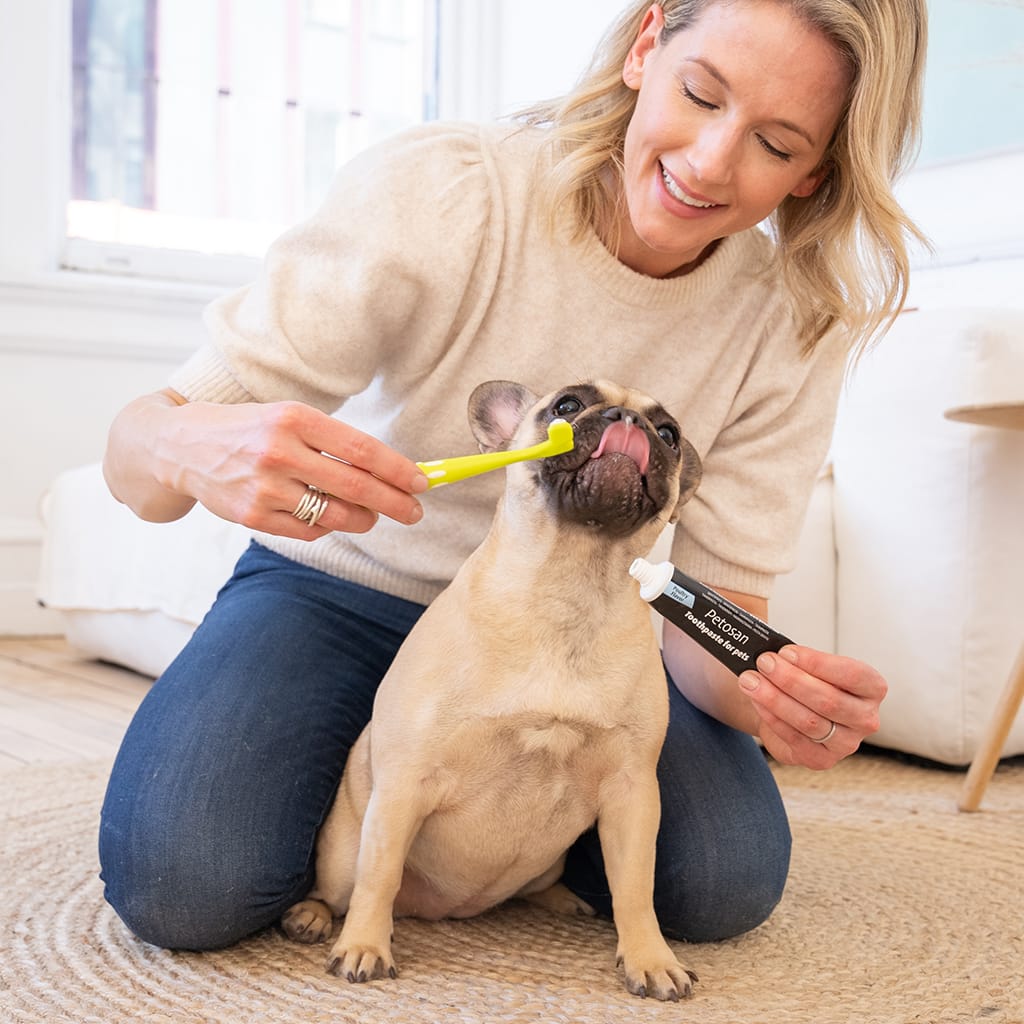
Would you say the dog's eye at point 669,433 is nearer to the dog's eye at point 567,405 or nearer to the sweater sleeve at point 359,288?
the dog's eye at point 567,405

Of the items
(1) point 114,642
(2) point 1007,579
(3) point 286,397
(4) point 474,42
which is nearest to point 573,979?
(3) point 286,397

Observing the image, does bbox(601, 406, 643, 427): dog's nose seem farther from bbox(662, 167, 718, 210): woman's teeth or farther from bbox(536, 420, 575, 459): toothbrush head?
bbox(662, 167, 718, 210): woman's teeth

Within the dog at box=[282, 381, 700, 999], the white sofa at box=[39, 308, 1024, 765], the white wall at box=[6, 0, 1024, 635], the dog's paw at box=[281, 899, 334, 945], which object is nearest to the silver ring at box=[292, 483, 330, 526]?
the dog at box=[282, 381, 700, 999]

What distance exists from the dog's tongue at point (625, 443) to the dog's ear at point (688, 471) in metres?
0.13

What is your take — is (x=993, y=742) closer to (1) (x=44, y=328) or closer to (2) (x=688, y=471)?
(2) (x=688, y=471)

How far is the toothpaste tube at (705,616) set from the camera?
1048 mm

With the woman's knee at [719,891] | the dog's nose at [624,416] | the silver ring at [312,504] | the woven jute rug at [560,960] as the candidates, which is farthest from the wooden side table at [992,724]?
the silver ring at [312,504]

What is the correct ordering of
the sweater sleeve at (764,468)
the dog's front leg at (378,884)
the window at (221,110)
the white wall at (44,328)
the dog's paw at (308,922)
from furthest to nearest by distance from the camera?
the window at (221,110)
the white wall at (44,328)
the sweater sleeve at (764,468)
the dog's paw at (308,922)
the dog's front leg at (378,884)

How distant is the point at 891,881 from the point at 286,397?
836mm

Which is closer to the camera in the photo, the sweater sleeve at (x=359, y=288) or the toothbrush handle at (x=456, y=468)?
the toothbrush handle at (x=456, y=468)

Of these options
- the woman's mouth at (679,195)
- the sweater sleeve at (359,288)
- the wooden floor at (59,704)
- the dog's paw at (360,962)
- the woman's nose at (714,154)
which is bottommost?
the wooden floor at (59,704)

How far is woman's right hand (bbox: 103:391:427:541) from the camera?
36.9 inches

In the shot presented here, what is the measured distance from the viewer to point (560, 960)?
1.12 m

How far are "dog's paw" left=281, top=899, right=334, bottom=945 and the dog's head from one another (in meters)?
0.42
